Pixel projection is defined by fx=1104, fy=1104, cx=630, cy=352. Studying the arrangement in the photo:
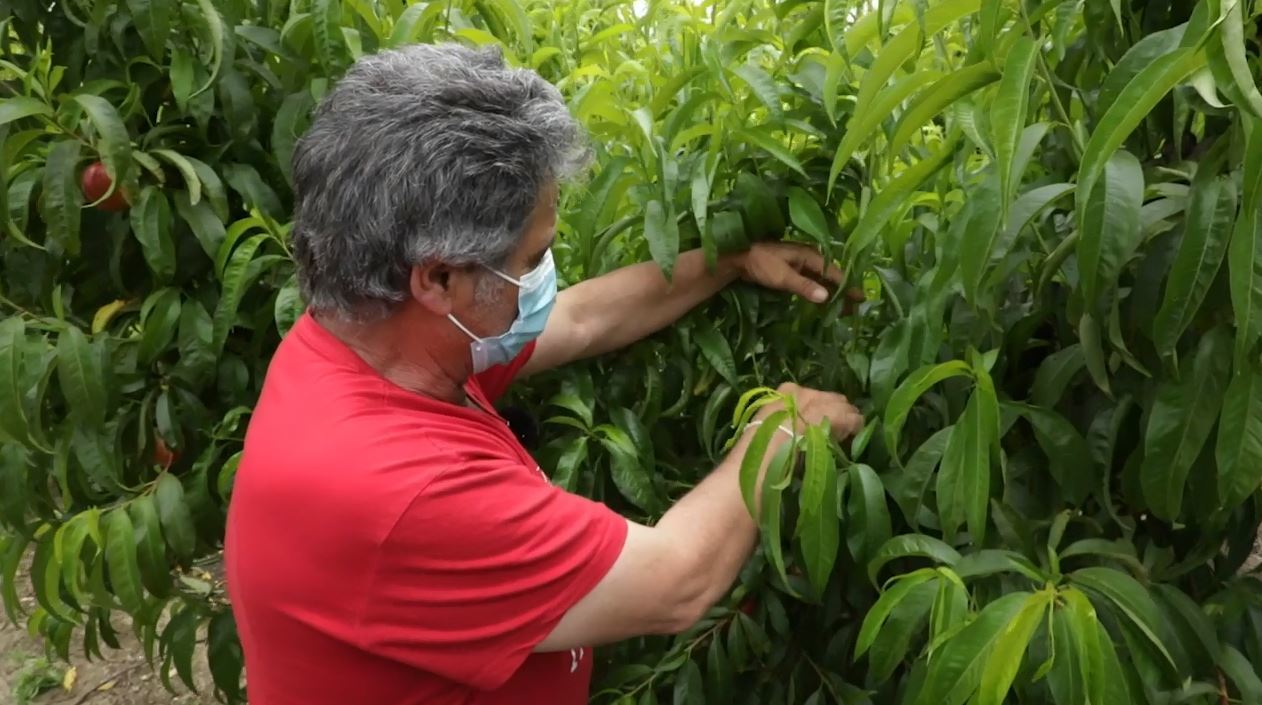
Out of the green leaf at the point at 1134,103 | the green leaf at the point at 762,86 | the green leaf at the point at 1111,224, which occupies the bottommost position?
the green leaf at the point at 762,86

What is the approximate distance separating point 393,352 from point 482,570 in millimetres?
332

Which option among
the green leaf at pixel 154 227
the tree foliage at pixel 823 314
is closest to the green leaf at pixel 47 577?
the tree foliage at pixel 823 314

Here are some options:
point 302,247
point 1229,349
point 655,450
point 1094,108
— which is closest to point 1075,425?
point 1229,349

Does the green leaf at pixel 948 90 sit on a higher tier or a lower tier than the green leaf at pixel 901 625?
higher

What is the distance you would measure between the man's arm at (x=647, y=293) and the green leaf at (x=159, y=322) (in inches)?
23.1

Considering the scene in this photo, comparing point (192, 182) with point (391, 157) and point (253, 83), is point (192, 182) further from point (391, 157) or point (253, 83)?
point (391, 157)

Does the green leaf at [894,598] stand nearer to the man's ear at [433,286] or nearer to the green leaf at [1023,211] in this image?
the green leaf at [1023,211]

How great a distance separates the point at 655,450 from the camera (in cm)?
177

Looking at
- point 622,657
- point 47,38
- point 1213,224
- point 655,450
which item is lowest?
point 622,657

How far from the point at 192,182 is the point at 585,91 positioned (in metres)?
0.63

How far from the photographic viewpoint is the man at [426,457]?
1284 mm

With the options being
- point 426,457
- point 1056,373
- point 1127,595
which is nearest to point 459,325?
point 426,457

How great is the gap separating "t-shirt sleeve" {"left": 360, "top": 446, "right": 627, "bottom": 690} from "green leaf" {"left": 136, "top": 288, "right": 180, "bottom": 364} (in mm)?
742

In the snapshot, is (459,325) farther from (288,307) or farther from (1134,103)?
(1134,103)
